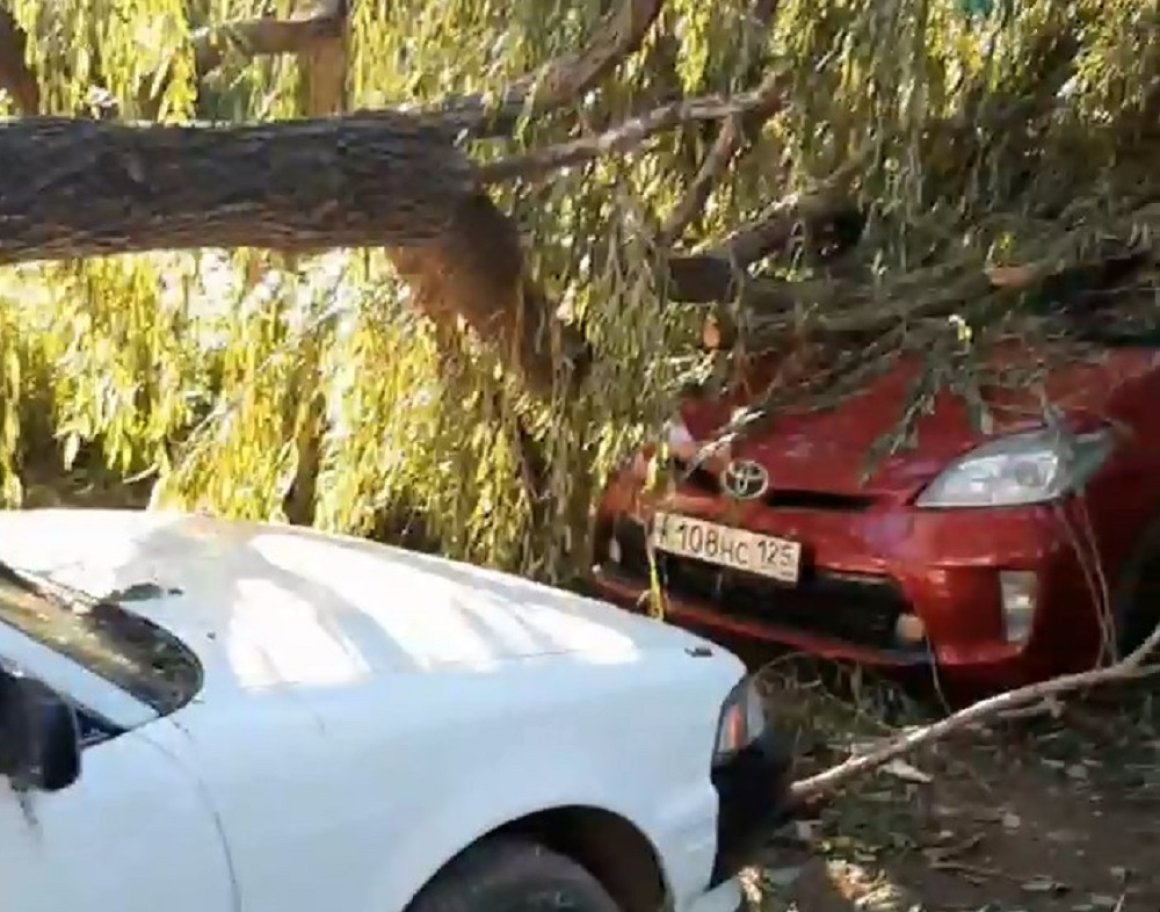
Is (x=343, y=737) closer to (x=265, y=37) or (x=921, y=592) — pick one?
(x=921, y=592)

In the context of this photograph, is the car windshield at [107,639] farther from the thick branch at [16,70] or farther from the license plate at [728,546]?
the thick branch at [16,70]

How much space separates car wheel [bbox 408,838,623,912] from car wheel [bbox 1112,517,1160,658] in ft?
7.41

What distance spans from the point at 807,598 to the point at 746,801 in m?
1.57

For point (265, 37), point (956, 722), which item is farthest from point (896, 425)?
point (265, 37)

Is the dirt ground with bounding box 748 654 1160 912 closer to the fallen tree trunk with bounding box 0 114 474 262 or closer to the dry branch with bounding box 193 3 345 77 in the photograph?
the fallen tree trunk with bounding box 0 114 474 262

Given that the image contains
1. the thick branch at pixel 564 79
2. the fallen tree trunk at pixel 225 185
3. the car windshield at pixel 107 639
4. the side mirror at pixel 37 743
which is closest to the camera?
the side mirror at pixel 37 743

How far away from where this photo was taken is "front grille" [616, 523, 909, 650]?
4.70 meters

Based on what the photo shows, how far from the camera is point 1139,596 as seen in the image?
16.4ft

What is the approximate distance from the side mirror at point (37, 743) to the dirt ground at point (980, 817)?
6.87 ft

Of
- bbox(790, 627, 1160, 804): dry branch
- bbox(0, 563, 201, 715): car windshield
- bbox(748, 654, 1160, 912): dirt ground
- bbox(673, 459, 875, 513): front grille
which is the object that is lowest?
bbox(748, 654, 1160, 912): dirt ground

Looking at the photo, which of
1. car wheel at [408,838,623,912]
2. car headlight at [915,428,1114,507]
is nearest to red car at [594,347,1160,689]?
car headlight at [915,428,1114,507]

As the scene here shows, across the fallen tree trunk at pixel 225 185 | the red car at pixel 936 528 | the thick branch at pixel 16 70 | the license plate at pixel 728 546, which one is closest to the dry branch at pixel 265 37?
the thick branch at pixel 16 70

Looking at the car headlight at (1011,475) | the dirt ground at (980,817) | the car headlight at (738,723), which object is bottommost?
the dirt ground at (980,817)

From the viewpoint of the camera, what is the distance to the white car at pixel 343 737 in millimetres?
2438
